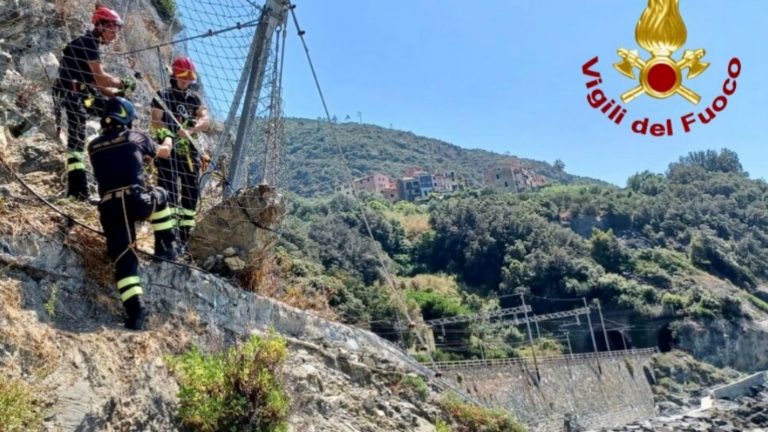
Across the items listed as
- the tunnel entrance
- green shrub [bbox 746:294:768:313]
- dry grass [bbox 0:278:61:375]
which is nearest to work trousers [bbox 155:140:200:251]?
dry grass [bbox 0:278:61:375]

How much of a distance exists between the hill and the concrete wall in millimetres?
57157

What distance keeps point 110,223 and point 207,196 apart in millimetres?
2840

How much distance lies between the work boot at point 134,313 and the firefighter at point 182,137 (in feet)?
3.46

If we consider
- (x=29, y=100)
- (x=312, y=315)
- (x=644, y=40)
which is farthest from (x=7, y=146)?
(x=644, y=40)

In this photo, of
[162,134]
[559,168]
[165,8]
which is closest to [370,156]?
[559,168]

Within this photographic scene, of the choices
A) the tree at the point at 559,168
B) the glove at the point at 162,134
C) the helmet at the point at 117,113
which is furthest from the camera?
the tree at the point at 559,168

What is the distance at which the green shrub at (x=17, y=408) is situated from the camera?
9.73ft

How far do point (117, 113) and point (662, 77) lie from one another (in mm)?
4582

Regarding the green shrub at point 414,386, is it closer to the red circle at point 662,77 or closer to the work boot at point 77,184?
the work boot at point 77,184

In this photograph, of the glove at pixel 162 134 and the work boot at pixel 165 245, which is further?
the glove at pixel 162 134

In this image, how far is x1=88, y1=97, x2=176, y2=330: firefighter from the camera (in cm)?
432

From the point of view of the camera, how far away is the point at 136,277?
4355 mm

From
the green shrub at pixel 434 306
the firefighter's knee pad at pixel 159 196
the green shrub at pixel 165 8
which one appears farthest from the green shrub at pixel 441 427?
the green shrub at pixel 434 306

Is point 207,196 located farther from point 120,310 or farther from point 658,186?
point 658,186
